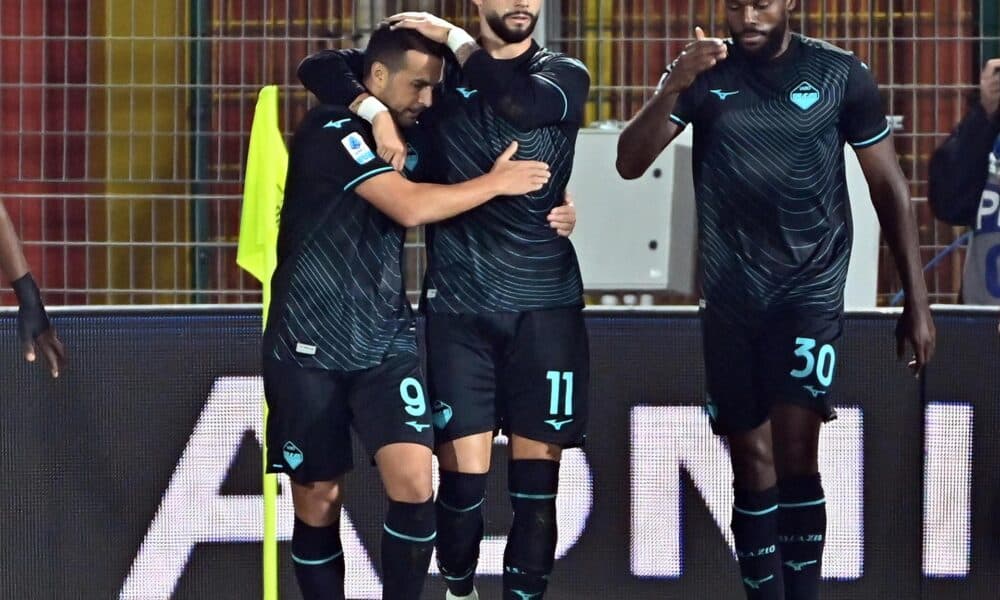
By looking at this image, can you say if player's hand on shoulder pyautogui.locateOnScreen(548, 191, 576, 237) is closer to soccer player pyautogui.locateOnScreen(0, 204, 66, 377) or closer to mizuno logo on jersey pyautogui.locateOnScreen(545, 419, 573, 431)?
mizuno logo on jersey pyautogui.locateOnScreen(545, 419, 573, 431)

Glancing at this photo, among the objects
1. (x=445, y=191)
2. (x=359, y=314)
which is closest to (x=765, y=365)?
(x=445, y=191)

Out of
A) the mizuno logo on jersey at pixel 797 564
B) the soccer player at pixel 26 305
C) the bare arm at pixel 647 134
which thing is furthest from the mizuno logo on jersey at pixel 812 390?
the soccer player at pixel 26 305

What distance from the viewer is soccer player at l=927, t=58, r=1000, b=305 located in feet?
20.4

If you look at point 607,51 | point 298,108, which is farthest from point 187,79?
point 607,51

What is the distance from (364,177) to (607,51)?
98.3 inches

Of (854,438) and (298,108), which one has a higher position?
(298,108)

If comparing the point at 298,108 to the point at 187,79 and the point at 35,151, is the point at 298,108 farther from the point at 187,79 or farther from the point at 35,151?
the point at 35,151

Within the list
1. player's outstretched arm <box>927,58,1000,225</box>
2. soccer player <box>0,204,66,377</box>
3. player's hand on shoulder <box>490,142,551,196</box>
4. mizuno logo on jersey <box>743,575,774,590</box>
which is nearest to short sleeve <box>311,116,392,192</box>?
player's hand on shoulder <box>490,142,551,196</box>

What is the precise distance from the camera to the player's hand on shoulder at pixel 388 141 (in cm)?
530

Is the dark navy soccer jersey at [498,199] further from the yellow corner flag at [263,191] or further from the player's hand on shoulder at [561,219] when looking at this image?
the yellow corner flag at [263,191]

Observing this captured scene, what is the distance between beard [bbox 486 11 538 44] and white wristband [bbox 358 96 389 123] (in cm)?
40

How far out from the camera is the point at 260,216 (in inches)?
237

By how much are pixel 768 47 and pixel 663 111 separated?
1.28ft

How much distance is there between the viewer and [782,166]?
5508mm
